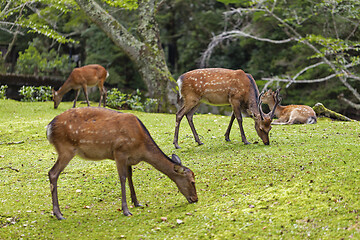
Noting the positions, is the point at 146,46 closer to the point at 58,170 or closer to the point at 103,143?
the point at 103,143

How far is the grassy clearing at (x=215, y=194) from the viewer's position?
18.4 ft

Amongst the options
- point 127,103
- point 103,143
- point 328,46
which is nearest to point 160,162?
point 103,143

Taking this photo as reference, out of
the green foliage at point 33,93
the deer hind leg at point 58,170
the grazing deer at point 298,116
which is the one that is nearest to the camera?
the deer hind leg at point 58,170

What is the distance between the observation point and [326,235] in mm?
5121

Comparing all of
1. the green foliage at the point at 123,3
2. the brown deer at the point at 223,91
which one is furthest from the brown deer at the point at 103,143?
the green foliage at the point at 123,3

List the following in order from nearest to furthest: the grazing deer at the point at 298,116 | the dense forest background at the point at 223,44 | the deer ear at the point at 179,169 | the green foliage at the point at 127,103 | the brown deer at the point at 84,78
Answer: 1. the deer ear at the point at 179,169
2. the grazing deer at the point at 298,116
3. the brown deer at the point at 84,78
4. the green foliage at the point at 127,103
5. the dense forest background at the point at 223,44

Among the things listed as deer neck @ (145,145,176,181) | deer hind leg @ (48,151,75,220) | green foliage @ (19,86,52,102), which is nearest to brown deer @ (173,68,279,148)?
deer neck @ (145,145,176,181)

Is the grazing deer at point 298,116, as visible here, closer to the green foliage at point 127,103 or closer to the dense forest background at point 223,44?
the green foliage at point 127,103

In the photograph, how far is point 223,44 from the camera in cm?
2884

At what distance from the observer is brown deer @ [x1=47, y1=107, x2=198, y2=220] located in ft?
20.6

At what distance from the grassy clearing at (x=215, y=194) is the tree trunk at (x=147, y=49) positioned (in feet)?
25.9

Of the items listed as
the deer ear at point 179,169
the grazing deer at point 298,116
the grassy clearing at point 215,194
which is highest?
the deer ear at point 179,169

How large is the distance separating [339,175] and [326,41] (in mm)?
12898

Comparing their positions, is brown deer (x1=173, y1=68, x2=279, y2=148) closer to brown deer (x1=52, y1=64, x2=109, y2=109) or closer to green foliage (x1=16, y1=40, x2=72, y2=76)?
brown deer (x1=52, y1=64, x2=109, y2=109)
